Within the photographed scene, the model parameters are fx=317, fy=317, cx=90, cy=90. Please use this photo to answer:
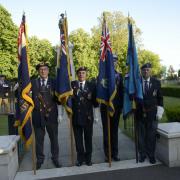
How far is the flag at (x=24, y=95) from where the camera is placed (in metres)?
6.09

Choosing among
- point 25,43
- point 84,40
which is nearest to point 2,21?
point 84,40

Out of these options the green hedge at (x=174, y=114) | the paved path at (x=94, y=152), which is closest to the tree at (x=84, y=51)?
the green hedge at (x=174, y=114)

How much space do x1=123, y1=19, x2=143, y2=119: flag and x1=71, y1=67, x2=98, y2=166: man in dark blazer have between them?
0.70m

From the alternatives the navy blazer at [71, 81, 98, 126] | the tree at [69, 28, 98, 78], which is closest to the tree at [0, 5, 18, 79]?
the tree at [69, 28, 98, 78]

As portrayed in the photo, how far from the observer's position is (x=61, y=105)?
6598mm

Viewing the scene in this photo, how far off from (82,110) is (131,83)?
1.14m

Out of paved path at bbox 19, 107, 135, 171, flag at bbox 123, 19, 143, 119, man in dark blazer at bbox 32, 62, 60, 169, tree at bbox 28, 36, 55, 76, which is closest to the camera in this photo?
flag at bbox 123, 19, 143, 119

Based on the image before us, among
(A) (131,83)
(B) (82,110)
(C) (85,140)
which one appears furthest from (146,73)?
(C) (85,140)

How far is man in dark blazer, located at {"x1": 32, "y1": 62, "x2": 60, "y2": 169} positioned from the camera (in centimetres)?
642

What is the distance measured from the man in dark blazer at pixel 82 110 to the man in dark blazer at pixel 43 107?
0.43m

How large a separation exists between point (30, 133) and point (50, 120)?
1.71 feet

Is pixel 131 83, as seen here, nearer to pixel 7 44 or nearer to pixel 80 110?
pixel 80 110

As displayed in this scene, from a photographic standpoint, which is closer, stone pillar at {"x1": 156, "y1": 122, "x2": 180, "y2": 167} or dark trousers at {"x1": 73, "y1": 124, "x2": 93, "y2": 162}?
stone pillar at {"x1": 156, "y1": 122, "x2": 180, "y2": 167}

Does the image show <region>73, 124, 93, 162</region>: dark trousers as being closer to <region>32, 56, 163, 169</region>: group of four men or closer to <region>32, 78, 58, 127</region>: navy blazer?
<region>32, 56, 163, 169</region>: group of four men
